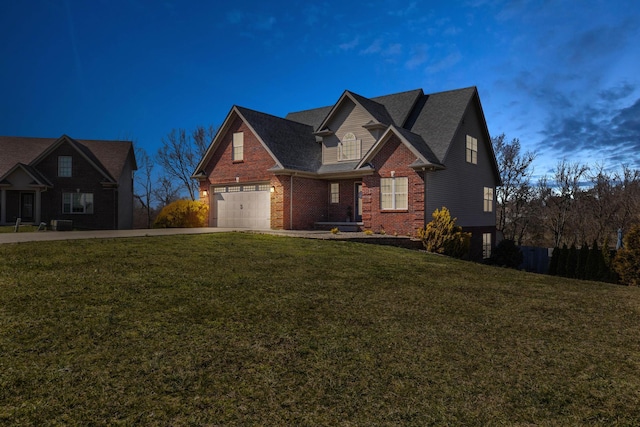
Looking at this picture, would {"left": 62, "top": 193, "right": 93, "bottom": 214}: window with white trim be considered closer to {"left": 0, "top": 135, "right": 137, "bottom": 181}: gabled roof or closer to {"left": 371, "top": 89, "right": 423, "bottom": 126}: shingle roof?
{"left": 0, "top": 135, "right": 137, "bottom": 181}: gabled roof

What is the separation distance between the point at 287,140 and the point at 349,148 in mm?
3737

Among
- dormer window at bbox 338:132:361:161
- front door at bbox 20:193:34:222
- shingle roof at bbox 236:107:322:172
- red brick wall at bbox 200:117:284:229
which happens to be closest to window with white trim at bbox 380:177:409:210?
dormer window at bbox 338:132:361:161

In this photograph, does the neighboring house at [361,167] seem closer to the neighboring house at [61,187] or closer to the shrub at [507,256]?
the shrub at [507,256]

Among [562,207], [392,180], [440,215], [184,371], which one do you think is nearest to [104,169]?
[392,180]

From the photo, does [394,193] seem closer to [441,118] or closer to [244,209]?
[441,118]

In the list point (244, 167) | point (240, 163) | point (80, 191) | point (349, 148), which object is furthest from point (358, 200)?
point (80, 191)

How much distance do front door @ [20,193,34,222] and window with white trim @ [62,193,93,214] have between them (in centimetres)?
227

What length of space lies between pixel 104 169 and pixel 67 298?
94.9ft

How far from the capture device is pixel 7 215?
30703 millimetres

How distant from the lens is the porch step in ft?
74.8

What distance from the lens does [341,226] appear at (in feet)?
76.8

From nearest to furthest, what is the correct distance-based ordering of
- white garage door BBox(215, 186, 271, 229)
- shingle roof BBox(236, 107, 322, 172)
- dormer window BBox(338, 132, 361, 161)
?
shingle roof BBox(236, 107, 322, 172), dormer window BBox(338, 132, 361, 161), white garage door BBox(215, 186, 271, 229)

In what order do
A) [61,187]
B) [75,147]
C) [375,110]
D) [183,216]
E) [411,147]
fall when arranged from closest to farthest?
1. [411,147]
2. [375,110]
3. [183,216]
4. [61,187]
5. [75,147]

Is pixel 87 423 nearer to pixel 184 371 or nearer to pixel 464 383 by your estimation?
pixel 184 371
